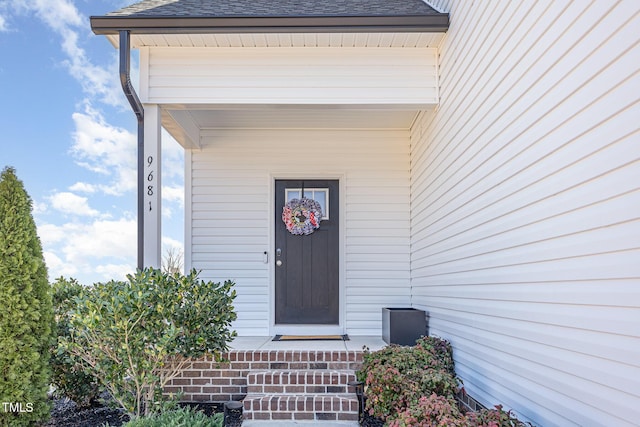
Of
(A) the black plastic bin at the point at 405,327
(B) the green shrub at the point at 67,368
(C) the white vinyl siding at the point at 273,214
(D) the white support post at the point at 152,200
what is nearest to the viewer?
(B) the green shrub at the point at 67,368

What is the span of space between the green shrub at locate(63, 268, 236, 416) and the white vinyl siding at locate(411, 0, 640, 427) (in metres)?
2.15

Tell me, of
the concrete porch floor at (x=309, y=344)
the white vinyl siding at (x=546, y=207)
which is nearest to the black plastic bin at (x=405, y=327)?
the concrete porch floor at (x=309, y=344)

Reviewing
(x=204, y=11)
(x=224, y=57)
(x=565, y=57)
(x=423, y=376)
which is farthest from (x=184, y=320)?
(x=565, y=57)

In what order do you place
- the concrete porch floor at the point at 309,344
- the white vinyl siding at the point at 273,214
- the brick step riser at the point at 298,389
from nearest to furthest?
A: the brick step riser at the point at 298,389 < the concrete porch floor at the point at 309,344 < the white vinyl siding at the point at 273,214

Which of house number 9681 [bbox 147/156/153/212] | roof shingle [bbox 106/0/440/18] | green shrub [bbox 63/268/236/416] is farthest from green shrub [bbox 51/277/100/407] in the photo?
roof shingle [bbox 106/0/440/18]

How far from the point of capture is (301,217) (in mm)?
5648

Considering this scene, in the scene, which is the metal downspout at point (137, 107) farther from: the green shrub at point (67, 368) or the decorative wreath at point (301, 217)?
the decorative wreath at point (301, 217)

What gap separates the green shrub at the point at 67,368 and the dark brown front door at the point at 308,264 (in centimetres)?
232

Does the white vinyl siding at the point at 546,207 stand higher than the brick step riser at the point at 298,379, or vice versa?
the white vinyl siding at the point at 546,207

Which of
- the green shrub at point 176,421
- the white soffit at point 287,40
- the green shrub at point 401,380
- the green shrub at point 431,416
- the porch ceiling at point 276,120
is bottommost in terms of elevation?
the green shrub at point 176,421

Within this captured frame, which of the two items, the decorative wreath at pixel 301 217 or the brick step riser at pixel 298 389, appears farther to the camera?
the decorative wreath at pixel 301 217

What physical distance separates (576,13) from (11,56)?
6.09 meters

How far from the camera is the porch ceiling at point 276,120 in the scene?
5012mm

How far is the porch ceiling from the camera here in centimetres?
501
